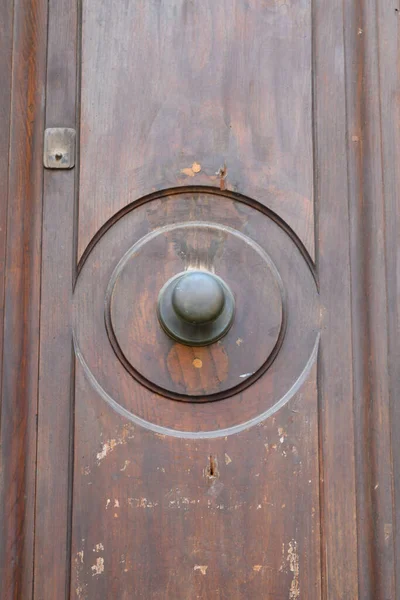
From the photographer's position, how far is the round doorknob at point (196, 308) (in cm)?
89

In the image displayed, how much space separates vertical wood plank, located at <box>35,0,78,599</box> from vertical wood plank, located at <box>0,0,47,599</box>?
0.01 meters

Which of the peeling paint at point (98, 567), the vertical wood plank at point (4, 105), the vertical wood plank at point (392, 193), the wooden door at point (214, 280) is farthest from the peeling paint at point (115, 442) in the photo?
the vertical wood plank at point (392, 193)

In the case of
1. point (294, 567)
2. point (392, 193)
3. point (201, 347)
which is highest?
point (392, 193)

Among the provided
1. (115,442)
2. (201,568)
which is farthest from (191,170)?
(201,568)

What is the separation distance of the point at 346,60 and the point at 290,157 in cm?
17

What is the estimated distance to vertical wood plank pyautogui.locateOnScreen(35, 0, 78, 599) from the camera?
0.90 metres

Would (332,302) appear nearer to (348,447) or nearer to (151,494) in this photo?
(348,447)

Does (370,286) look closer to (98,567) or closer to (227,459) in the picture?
(227,459)

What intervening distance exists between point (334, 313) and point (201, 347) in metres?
0.19

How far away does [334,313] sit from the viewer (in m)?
0.96

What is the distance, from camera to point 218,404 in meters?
0.93

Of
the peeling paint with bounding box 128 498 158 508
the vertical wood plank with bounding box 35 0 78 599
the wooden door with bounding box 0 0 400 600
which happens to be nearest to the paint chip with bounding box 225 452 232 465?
the wooden door with bounding box 0 0 400 600

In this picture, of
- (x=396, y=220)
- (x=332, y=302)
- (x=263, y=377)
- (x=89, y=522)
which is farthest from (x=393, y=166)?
(x=89, y=522)

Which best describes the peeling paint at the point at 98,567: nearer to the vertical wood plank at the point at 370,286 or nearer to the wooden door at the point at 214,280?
the wooden door at the point at 214,280
